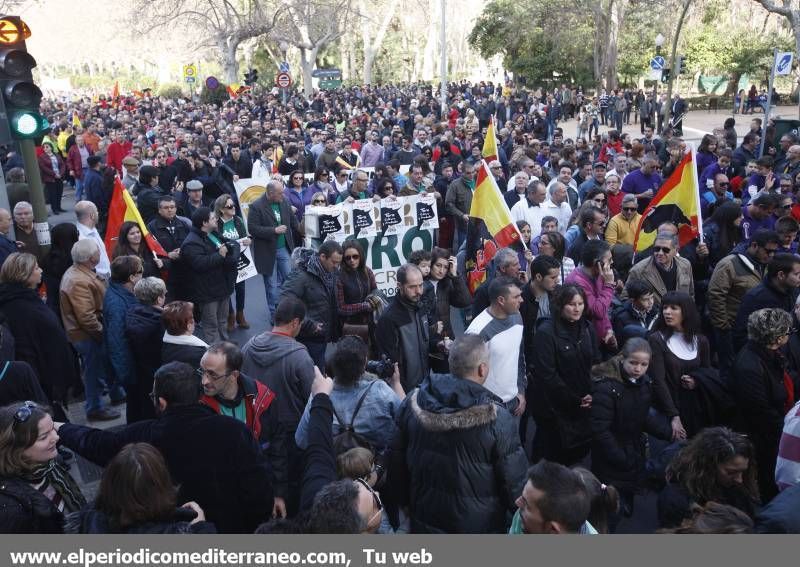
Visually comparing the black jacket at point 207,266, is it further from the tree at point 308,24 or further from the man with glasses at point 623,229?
the tree at point 308,24

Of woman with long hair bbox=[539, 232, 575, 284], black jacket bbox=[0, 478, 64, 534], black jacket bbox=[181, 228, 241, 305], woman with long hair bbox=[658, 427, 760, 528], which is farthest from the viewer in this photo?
black jacket bbox=[181, 228, 241, 305]

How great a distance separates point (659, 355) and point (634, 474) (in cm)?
75

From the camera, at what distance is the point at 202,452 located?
3174 mm

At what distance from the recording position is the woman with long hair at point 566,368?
4.64 m

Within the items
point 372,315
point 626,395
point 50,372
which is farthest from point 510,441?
point 50,372

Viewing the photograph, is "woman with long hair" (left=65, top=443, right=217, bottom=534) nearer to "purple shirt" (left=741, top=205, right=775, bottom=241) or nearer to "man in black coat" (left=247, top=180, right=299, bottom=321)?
"man in black coat" (left=247, top=180, right=299, bottom=321)

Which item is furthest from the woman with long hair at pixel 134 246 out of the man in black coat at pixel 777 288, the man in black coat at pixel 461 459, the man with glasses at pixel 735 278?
the man in black coat at pixel 777 288

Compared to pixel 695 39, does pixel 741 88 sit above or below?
below

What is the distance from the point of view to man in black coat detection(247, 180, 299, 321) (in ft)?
27.5

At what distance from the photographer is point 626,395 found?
14.4 ft

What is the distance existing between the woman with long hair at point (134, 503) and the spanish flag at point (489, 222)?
480 centimetres

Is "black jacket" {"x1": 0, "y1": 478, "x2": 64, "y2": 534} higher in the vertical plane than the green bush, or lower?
lower

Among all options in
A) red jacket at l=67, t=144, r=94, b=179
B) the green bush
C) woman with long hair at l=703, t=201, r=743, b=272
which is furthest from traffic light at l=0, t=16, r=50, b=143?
the green bush

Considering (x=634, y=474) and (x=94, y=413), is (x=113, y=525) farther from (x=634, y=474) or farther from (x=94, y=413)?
(x=94, y=413)
